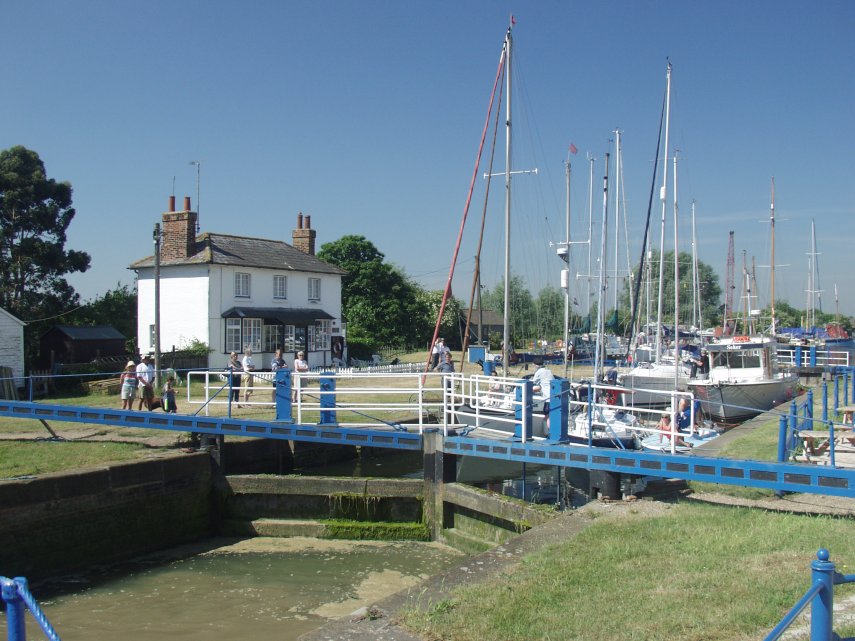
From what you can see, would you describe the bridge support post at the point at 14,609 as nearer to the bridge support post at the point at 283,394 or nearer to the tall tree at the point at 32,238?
the bridge support post at the point at 283,394

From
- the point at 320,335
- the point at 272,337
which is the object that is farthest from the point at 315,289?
the point at 272,337

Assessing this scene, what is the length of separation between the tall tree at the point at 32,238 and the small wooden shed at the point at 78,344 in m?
4.16

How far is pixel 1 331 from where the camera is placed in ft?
92.1

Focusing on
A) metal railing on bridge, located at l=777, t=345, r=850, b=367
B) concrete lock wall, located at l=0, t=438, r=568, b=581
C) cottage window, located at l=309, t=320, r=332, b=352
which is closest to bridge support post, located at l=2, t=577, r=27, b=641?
concrete lock wall, located at l=0, t=438, r=568, b=581

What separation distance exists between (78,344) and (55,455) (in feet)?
58.2

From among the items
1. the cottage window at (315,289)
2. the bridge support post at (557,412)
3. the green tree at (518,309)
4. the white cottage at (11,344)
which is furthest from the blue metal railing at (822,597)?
the green tree at (518,309)

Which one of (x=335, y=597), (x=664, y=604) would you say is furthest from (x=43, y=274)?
(x=664, y=604)

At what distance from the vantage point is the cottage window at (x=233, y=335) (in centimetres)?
3372

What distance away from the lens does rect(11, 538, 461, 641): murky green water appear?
407 inches

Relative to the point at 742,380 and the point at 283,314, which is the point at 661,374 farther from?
the point at 283,314

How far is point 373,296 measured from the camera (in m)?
57.0

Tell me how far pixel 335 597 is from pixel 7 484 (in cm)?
589

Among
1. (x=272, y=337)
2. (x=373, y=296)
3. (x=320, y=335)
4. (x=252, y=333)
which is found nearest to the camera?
(x=252, y=333)

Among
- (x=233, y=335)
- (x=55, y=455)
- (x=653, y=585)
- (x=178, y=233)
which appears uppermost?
(x=178, y=233)
